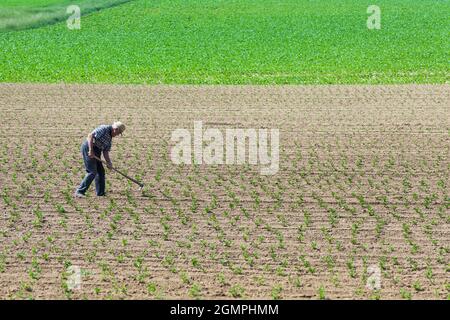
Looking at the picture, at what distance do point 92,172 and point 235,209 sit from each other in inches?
102

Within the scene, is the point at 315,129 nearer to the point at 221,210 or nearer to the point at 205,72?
the point at 221,210

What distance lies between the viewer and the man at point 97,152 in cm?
1698

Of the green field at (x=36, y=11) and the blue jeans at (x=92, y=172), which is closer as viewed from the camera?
the blue jeans at (x=92, y=172)

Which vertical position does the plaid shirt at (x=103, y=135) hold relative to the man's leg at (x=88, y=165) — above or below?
above

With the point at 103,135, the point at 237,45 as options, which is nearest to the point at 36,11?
the point at 237,45

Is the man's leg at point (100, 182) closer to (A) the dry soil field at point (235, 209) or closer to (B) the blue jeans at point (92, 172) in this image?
(B) the blue jeans at point (92, 172)

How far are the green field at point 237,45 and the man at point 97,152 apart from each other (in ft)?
51.4

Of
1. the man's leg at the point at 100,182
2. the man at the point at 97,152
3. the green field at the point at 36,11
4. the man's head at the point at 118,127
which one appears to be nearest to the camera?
the man's head at the point at 118,127

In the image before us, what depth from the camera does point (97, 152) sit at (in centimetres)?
1736

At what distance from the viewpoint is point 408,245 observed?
14867 mm

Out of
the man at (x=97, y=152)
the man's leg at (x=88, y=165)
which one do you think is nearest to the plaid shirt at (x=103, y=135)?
the man at (x=97, y=152)

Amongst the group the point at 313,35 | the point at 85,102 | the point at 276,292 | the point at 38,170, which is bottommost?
the point at 276,292

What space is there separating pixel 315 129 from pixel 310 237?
29.9 feet

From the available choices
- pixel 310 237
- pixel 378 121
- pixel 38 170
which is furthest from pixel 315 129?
pixel 310 237
